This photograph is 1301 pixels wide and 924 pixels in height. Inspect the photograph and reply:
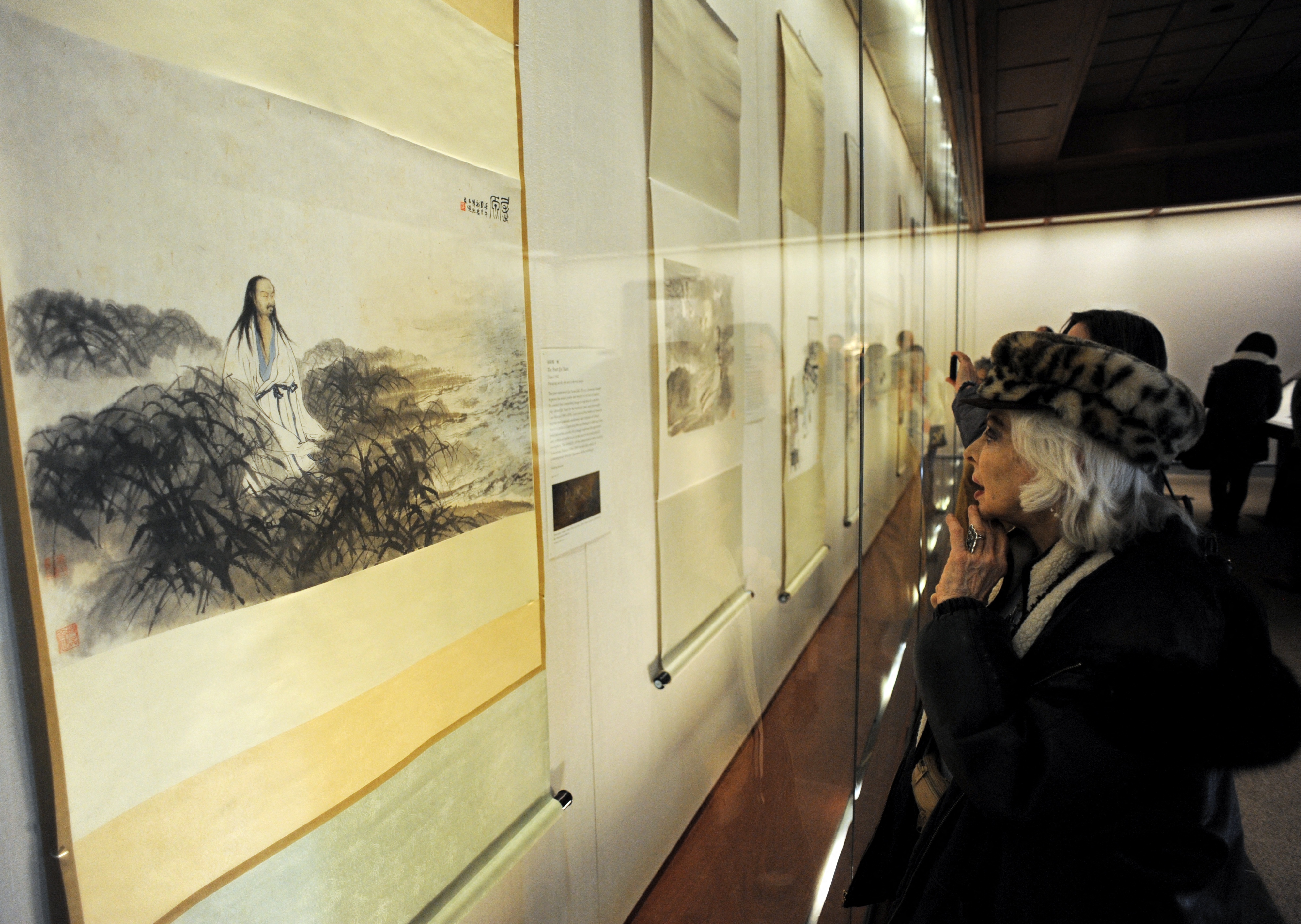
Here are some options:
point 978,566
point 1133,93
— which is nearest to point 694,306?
point 978,566

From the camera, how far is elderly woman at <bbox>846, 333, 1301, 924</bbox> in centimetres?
109

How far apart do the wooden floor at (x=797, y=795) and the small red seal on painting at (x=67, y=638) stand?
153 centimetres

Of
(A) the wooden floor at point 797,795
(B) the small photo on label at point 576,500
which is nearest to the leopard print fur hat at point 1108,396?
(B) the small photo on label at point 576,500

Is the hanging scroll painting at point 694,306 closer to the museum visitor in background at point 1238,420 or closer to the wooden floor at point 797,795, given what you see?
the wooden floor at point 797,795

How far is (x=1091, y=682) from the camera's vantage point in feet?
3.66

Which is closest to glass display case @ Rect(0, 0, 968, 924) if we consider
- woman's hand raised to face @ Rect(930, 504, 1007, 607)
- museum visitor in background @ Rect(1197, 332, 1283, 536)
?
woman's hand raised to face @ Rect(930, 504, 1007, 607)

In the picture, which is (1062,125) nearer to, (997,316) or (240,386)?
(997,316)

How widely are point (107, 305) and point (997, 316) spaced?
5.76 m

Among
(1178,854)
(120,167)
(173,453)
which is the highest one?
(120,167)

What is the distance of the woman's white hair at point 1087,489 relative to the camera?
4.05 feet

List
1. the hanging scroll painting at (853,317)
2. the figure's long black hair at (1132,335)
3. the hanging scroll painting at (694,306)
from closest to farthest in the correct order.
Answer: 1. the hanging scroll painting at (694,306)
2. the figure's long black hair at (1132,335)
3. the hanging scroll painting at (853,317)

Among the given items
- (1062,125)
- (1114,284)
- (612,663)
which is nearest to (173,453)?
(612,663)

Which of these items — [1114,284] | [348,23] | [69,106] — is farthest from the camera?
[1114,284]

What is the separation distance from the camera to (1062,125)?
5.96 m
